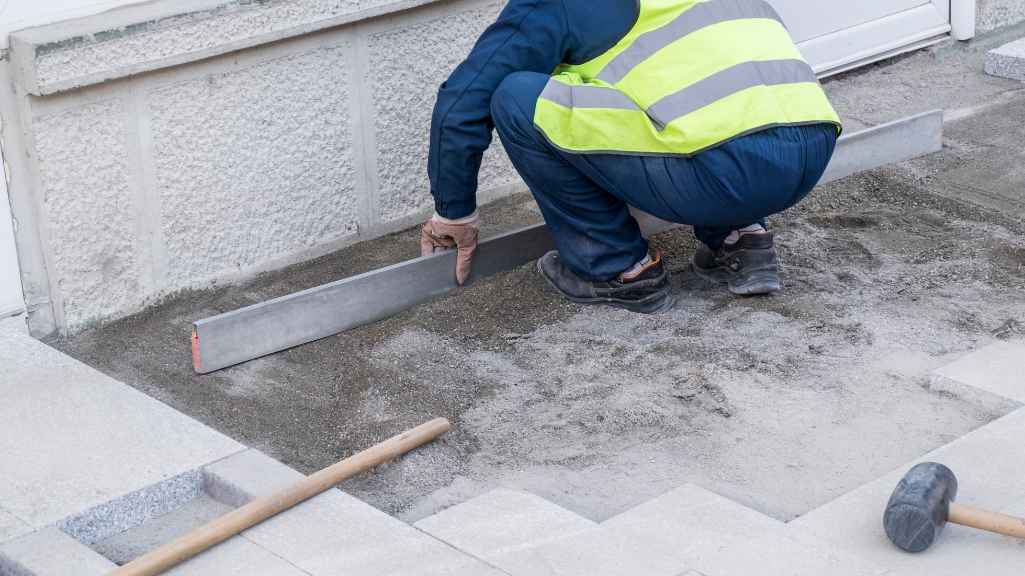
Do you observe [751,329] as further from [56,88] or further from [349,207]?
[56,88]

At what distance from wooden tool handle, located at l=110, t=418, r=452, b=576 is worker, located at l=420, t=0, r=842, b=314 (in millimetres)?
888

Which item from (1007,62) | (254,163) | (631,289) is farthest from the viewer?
(1007,62)

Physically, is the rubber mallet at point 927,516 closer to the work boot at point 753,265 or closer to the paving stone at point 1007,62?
the work boot at point 753,265

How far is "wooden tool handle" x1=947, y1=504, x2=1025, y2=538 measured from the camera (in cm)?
251

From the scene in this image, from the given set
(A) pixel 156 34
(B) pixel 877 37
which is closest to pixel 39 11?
(A) pixel 156 34

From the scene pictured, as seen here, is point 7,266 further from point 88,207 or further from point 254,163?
point 254,163

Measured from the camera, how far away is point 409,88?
4.27 meters

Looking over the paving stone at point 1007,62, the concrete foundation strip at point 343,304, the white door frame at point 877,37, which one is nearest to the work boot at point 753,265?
the concrete foundation strip at point 343,304

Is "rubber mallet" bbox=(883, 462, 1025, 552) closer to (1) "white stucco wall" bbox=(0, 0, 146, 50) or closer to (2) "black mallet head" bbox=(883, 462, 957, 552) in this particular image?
(2) "black mallet head" bbox=(883, 462, 957, 552)

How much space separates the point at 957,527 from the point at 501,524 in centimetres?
91

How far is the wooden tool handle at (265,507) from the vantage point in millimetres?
2535

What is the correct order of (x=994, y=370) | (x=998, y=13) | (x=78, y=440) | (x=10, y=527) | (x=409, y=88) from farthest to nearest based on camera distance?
→ (x=998, y=13)
(x=409, y=88)
(x=994, y=370)
(x=78, y=440)
(x=10, y=527)

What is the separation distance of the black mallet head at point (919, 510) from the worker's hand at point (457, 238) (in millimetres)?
1625

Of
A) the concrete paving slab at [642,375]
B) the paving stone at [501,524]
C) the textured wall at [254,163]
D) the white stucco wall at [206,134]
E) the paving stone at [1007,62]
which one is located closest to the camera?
the paving stone at [501,524]
